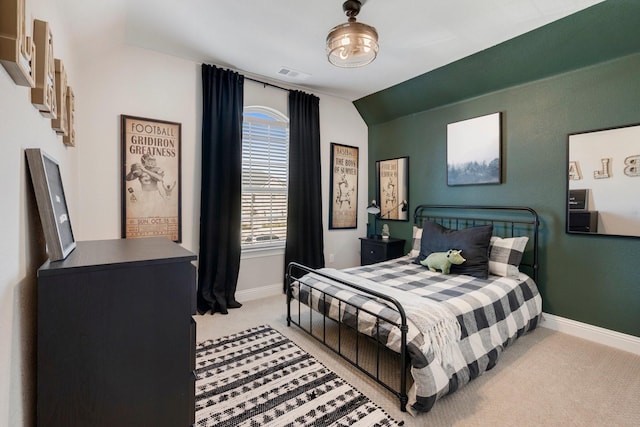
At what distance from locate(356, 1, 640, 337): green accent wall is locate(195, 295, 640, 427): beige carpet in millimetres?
369

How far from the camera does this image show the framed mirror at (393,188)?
425 cm

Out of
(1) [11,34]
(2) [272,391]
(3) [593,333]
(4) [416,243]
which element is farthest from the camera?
(4) [416,243]

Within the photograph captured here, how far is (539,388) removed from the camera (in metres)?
2.02

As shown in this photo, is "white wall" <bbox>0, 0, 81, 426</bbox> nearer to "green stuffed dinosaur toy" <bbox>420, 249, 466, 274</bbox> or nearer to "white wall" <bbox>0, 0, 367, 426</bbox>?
"white wall" <bbox>0, 0, 367, 426</bbox>

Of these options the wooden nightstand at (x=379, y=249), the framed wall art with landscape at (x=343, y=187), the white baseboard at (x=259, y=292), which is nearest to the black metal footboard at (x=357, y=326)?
the white baseboard at (x=259, y=292)

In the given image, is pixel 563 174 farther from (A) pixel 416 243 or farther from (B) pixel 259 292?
(B) pixel 259 292

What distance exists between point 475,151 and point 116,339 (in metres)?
3.61

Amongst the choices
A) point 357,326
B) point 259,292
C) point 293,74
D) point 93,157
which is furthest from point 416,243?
point 93,157

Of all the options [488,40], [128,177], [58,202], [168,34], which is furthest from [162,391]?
[488,40]

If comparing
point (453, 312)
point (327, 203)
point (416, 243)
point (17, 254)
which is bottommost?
point (453, 312)

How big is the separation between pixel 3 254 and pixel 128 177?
2367mm

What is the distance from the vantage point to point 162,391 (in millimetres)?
1106

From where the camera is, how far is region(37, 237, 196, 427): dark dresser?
37.0 inches

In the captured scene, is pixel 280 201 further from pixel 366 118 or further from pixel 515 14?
pixel 515 14
